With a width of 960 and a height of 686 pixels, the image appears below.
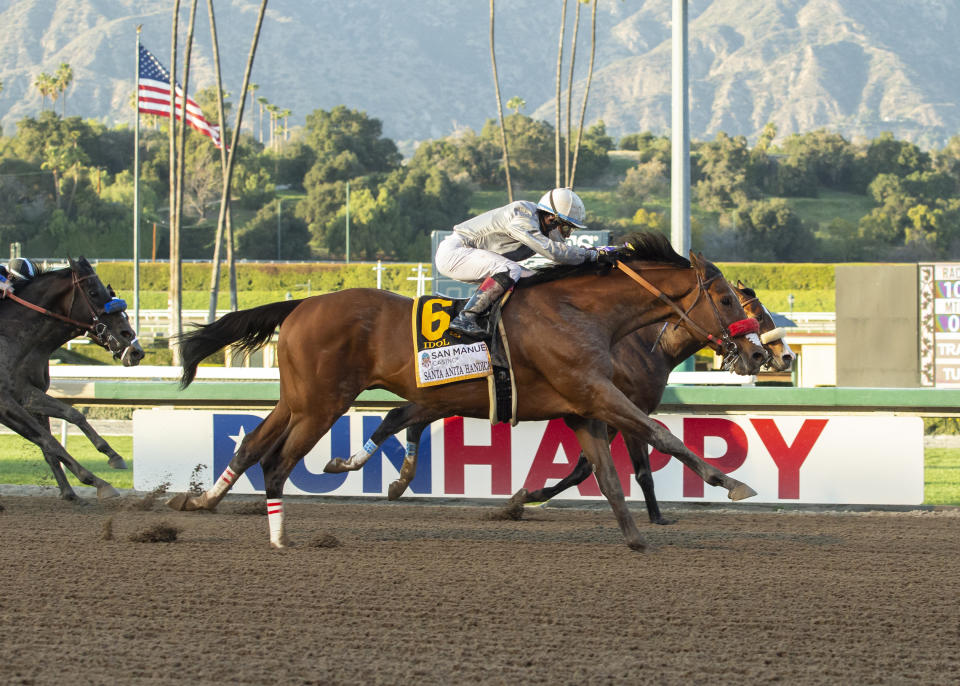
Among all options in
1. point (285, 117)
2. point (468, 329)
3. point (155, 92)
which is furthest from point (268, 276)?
point (285, 117)

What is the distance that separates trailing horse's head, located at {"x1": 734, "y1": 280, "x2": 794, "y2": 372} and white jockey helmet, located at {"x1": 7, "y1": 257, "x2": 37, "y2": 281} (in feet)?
17.1

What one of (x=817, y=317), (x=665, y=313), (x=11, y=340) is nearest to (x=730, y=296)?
(x=665, y=313)

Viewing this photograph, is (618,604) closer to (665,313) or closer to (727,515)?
(665,313)

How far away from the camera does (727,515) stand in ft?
27.8

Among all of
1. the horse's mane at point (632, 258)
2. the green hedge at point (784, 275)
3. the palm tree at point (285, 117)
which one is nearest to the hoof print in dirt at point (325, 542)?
the horse's mane at point (632, 258)

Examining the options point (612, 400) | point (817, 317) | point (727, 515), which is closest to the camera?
point (612, 400)

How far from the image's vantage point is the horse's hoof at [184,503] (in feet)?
22.8

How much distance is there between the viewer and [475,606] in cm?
497

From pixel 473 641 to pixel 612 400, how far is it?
6.60ft

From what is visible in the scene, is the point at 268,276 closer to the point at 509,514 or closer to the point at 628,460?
the point at 628,460

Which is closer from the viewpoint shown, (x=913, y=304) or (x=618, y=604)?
(x=618, y=604)

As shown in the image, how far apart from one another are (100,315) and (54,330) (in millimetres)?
349

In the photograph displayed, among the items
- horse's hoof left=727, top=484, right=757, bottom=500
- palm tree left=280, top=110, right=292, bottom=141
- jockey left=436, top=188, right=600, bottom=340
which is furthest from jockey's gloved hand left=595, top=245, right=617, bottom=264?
palm tree left=280, top=110, right=292, bottom=141

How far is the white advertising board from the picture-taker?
28.4 ft
